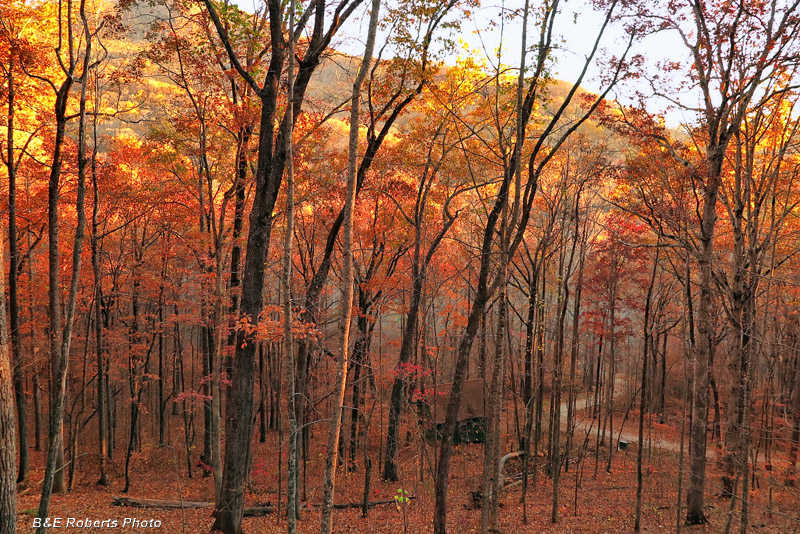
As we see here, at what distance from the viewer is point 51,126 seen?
43.0 feet

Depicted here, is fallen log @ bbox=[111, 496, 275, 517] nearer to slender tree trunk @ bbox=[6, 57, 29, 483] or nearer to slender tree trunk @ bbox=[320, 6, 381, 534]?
slender tree trunk @ bbox=[6, 57, 29, 483]

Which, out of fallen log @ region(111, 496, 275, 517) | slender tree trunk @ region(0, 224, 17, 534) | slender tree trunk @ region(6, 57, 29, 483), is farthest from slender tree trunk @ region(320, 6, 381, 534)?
slender tree trunk @ region(6, 57, 29, 483)

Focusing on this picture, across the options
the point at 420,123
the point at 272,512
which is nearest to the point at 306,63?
the point at 420,123

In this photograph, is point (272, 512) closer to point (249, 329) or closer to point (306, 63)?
point (249, 329)

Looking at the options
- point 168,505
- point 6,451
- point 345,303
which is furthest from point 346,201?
point 168,505

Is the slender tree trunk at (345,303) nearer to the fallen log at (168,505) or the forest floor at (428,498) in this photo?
the forest floor at (428,498)

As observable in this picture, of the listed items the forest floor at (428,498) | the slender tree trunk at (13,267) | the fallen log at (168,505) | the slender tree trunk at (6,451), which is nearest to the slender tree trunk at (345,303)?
the forest floor at (428,498)

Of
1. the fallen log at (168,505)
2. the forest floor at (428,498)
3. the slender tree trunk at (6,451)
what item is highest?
the slender tree trunk at (6,451)

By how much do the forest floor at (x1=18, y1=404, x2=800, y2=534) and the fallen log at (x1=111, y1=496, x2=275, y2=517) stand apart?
0.26m

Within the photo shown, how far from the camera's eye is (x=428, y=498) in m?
14.4

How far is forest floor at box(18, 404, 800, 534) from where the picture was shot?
1126 cm

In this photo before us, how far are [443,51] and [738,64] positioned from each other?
21.5 ft

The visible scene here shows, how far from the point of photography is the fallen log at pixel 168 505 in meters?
11.8

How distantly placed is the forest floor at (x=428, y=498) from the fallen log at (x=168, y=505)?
256mm
